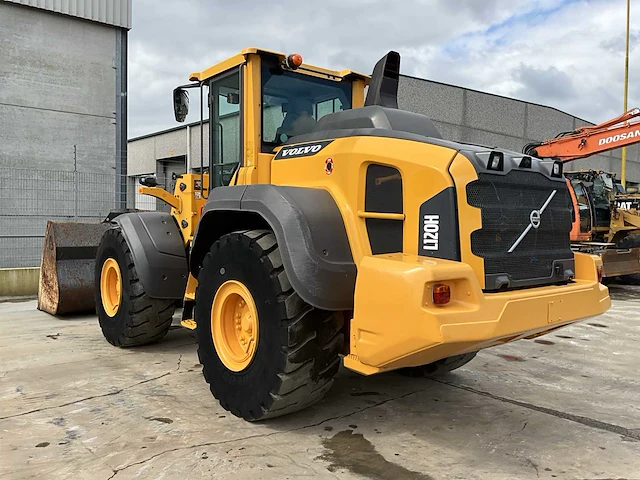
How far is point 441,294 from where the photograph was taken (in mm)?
2912

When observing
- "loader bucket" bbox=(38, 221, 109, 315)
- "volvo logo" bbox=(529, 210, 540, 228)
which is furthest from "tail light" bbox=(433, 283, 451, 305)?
"loader bucket" bbox=(38, 221, 109, 315)

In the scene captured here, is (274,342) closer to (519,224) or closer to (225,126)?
(519,224)

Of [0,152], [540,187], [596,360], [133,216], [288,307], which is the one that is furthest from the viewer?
[0,152]

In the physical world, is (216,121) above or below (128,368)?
above

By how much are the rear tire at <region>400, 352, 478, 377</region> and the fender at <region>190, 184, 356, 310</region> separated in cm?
166

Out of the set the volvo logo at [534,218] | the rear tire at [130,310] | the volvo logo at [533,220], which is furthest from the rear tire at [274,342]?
the rear tire at [130,310]

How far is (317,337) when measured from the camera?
3436 millimetres

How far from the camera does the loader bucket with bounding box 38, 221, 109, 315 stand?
723cm

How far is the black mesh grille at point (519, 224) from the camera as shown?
10.6ft

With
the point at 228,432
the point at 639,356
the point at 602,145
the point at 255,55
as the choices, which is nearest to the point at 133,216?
the point at 255,55

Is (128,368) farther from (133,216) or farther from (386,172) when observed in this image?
(386,172)

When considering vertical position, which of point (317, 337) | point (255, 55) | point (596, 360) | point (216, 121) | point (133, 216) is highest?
point (255, 55)

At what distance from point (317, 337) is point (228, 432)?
828mm

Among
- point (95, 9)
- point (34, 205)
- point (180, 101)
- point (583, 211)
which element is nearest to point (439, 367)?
point (180, 101)
